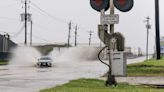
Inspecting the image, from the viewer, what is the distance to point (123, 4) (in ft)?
69.3

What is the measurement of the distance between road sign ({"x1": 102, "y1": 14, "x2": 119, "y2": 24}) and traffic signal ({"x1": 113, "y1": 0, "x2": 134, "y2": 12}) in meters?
0.35

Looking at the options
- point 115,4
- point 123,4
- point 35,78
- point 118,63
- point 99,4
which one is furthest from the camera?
point 35,78

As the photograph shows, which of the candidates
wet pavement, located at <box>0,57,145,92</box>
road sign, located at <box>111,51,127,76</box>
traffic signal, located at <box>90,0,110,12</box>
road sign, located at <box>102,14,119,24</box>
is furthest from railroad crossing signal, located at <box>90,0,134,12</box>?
wet pavement, located at <box>0,57,145,92</box>

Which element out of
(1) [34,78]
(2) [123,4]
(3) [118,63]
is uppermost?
(2) [123,4]

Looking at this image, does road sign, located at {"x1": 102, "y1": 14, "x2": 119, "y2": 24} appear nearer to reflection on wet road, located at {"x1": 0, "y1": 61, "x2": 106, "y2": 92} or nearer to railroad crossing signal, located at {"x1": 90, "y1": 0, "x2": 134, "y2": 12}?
railroad crossing signal, located at {"x1": 90, "y1": 0, "x2": 134, "y2": 12}

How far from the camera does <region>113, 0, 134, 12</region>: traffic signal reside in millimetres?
21011

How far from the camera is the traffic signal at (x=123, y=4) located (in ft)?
68.9

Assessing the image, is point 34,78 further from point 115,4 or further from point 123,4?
point 123,4

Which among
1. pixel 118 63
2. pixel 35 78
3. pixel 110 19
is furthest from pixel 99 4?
pixel 35 78

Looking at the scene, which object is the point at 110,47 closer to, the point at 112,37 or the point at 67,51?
the point at 112,37

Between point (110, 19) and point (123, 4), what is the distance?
2.65 feet

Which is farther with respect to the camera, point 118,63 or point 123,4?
point 123,4

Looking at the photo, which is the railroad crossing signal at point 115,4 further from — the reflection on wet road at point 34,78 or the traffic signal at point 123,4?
the reflection on wet road at point 34,78

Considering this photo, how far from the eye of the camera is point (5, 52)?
91.6 metres
